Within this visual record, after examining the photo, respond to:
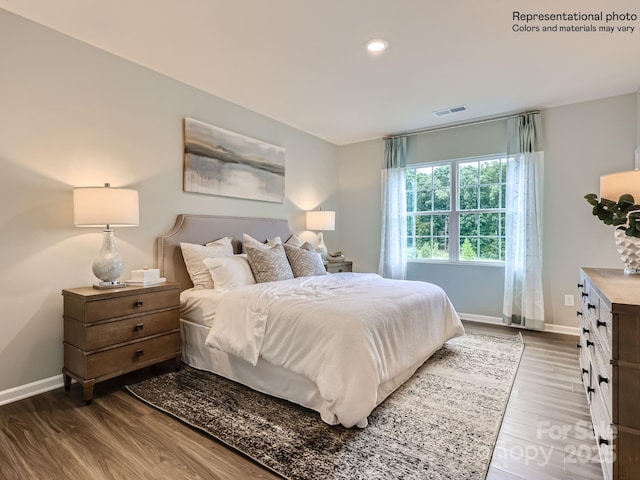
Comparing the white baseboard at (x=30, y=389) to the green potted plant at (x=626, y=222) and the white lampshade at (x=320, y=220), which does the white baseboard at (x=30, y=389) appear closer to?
the white lampshade at (x=320, y=220)

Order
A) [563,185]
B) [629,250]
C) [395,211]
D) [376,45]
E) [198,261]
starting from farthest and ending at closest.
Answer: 1. [395,211]
2. [563,185]
3. [198,261]
4. [376,45]
5. [629,250]

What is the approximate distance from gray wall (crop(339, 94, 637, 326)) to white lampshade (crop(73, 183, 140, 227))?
384 cm

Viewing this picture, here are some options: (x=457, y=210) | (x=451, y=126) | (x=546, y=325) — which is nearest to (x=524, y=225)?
(x=457, y=210)

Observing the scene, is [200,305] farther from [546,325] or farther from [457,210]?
[546,325]

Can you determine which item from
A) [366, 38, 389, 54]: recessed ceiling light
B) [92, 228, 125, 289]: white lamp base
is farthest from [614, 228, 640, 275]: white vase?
[92, 228, 125, 289]: white lamp base

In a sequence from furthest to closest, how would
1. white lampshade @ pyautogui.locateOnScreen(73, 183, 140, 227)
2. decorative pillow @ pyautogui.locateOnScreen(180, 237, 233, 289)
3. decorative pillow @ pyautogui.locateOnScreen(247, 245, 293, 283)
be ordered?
decorative pillow @ pyautogui.locateOnScreen(247, 245, 293, 283)
decorative pillow @ pyautogui.locateOnScreen(180, 237, 233, 289)
white lampshade @ pyautogui.locateOnScreen(73, 183, 140, 227)

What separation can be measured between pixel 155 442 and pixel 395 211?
397 centimetres

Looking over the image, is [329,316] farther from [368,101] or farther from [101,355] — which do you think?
[368,101]

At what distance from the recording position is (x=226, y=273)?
2.97 m

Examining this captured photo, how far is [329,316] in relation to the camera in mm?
2033

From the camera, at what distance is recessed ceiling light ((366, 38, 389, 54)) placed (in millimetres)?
2516

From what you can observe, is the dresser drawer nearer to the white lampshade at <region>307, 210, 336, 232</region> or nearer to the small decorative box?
the small decorative box

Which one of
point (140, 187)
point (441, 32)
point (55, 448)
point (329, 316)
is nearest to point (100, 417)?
point (55, 448)

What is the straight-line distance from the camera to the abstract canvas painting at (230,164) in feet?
11.0
